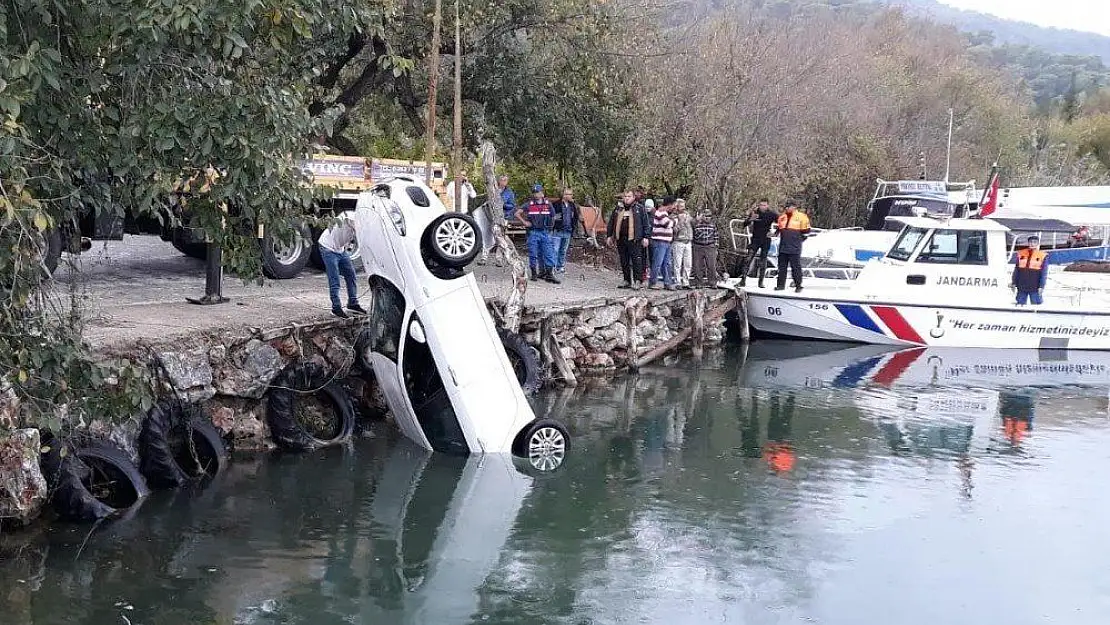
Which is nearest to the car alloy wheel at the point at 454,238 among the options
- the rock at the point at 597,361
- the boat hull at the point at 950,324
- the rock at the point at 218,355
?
the rock at the point at 218,355

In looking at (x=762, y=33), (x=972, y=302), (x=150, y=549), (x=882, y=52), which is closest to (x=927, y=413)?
(x=972, y=302)

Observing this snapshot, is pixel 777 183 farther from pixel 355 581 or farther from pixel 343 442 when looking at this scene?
pixel 355 581

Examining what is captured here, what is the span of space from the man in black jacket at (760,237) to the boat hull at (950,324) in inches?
29.5

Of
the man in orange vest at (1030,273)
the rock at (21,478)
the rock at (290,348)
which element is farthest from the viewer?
the man in orange vest at (1030,273)

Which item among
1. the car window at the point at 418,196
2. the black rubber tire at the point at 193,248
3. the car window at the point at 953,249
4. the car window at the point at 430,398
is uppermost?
the car window at the point at 418,196

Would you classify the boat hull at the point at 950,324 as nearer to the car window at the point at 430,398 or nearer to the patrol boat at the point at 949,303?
the patrol boat at the point at 949,303

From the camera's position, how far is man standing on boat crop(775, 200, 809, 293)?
18781 millimetres

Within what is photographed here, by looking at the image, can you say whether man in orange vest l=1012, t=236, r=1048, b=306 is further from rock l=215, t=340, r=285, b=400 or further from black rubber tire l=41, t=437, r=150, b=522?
black rubber tire l=41, t=437, r=150, b=522

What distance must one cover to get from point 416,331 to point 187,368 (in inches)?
84.1

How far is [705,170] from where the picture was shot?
71.2 ft

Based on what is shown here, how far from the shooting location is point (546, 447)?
36.5 ft

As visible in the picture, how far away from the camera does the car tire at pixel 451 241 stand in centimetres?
1084

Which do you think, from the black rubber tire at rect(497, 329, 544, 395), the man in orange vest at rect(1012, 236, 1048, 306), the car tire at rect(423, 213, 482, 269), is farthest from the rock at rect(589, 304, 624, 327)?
the man in orange vest at rect(1012, 236, 1048, 306)

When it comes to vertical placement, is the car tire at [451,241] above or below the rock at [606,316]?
above
